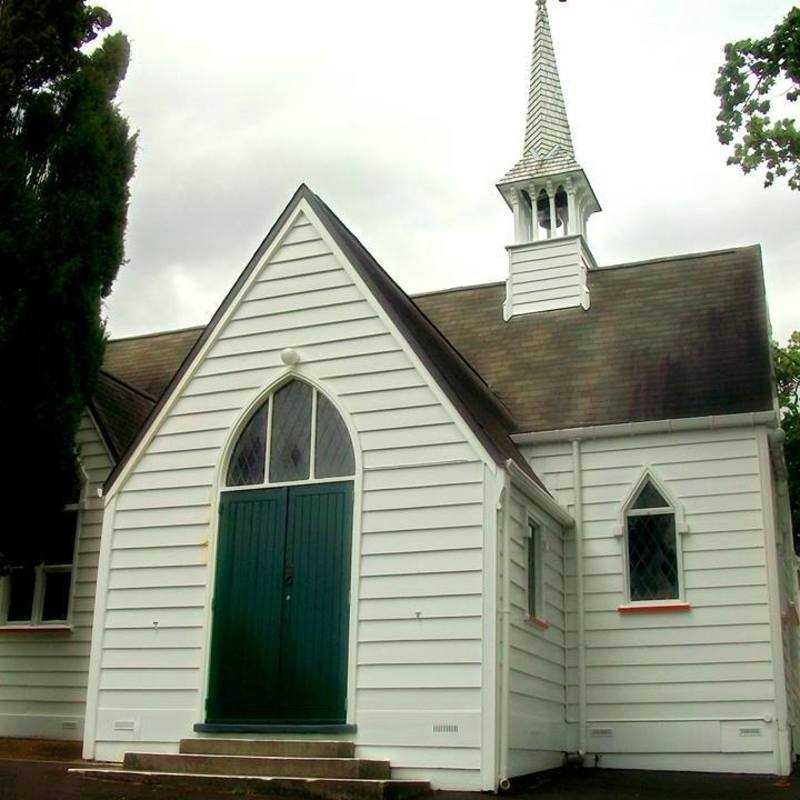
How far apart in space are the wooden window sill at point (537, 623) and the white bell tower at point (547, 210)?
22.9ft

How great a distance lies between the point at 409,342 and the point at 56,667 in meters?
7.89

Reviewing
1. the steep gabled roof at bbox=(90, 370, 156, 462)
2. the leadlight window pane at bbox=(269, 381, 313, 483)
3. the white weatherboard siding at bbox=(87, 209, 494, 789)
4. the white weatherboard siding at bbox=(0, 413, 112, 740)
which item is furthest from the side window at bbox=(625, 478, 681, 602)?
the white weatherboard siding at bbox=(0, 413, 112, 740)

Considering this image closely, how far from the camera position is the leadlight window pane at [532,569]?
44.7 feet

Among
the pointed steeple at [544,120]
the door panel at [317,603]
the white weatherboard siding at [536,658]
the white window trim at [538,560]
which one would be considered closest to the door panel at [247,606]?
the door panel at [317,603]

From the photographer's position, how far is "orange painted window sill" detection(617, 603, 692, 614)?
1430 cm

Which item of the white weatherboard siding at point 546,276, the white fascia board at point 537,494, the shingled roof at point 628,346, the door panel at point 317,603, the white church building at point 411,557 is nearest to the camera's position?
the white church building at point 411,557

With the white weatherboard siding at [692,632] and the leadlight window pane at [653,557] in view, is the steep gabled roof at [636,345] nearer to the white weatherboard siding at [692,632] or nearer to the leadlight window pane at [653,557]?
the white weatherboard siding at [692,632]

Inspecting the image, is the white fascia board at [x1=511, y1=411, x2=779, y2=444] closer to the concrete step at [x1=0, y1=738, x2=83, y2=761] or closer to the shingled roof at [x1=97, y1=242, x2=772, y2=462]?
the shingled roof at [x1=97, y1=242, x2=772, y2=462]

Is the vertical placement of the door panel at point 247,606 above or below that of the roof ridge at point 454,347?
below

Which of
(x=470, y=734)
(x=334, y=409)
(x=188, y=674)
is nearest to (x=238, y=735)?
(x=188, y=674)

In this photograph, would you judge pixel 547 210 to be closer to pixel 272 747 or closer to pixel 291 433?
pixel 291 433

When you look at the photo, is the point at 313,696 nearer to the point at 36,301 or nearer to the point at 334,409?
the point at 334,409

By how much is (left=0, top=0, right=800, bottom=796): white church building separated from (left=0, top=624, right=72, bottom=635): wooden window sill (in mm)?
34

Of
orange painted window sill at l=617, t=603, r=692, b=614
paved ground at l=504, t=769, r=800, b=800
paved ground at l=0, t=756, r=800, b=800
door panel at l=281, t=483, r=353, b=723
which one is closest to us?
paved ground at l=0, t=756, r=800, b=800
